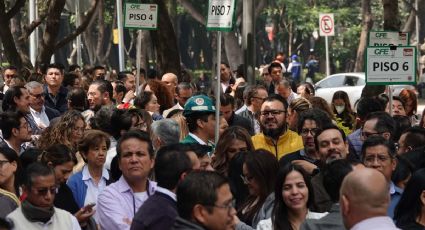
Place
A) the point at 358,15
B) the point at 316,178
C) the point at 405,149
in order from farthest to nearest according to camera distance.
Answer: the point at 358,15 < the point at 405,149 < the point at 316,178

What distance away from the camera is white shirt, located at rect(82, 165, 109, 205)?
10.5 meters

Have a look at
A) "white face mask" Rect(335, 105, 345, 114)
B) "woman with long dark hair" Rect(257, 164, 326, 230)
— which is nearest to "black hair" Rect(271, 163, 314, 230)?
"woman with long dark hair" Rect(257, 164, 326, 230)

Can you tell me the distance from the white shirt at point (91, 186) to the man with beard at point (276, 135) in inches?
87.6

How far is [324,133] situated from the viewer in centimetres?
1103

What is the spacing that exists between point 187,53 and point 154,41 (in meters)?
55.3

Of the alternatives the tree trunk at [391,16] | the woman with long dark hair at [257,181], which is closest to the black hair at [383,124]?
the woman with long dark hair at [257,181]

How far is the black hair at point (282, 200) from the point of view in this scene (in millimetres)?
8609

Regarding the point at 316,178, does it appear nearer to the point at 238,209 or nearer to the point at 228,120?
the point at 238,209

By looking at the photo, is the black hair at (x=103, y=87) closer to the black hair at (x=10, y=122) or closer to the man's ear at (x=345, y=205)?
the black hair at (x=10, y=122)

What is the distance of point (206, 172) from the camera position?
719cm

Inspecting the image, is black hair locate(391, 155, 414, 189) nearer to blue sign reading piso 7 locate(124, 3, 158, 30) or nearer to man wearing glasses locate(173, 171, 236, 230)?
man wearing glasses locate(173, 171, 236, 230)

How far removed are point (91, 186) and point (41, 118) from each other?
5717mm

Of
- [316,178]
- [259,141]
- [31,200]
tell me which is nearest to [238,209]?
[316,178]

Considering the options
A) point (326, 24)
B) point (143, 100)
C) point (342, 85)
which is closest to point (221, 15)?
point (143, 100)
